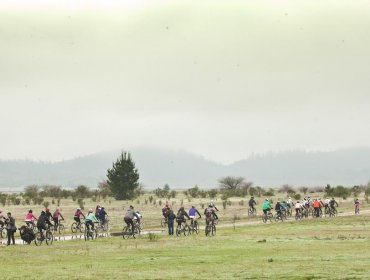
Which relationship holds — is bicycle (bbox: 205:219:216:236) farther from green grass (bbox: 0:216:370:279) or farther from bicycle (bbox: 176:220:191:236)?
bicycle (bbox: 176:220:191:236)

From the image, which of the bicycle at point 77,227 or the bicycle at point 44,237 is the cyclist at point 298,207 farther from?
the bicycle at point 44,237

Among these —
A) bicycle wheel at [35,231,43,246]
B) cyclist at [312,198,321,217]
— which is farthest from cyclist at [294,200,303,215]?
bicycle wheel at [35,231,43,246]

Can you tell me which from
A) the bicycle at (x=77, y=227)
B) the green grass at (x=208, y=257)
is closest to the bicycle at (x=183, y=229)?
the green grass at (x=208, y=257)

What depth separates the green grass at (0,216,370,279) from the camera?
24.5 metres

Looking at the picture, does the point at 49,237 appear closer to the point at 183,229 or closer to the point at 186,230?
the point at 183,229

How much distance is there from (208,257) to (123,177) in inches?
2925

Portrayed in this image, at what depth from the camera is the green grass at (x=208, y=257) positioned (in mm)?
24547

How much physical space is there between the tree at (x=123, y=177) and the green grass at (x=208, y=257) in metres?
56.9

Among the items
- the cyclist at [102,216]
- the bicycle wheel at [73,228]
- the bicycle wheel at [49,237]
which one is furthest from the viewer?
the bicycle wheel at [73,228]

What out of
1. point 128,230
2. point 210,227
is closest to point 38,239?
point 128,230

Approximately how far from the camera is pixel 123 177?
341 ft

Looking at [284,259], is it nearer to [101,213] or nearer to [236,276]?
[236,276]

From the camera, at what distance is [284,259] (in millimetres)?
28500

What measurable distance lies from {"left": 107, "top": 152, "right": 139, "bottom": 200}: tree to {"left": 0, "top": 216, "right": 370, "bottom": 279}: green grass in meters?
56.9
